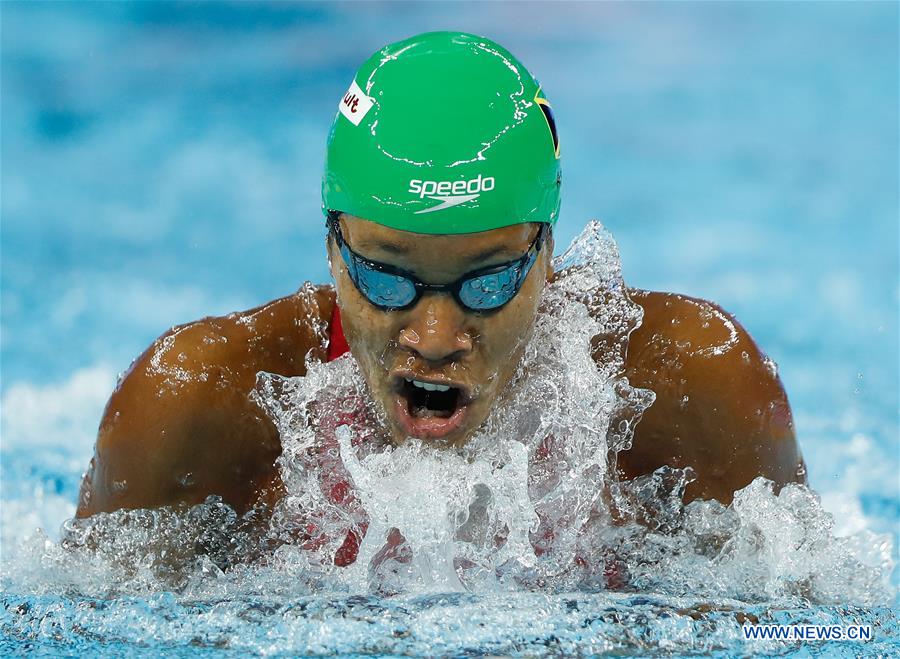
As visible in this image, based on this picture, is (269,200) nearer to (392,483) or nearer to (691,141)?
(691,141)

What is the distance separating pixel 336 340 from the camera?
2289mm

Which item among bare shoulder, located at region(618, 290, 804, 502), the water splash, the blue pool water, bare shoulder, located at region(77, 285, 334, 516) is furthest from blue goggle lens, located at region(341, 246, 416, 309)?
the blue pool water

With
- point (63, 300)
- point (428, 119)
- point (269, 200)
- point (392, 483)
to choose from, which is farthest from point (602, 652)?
point (269, 200)

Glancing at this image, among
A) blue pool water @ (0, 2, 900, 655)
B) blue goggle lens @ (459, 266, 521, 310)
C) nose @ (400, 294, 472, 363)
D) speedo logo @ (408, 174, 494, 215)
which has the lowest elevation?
nose @ (400, 294, 472, 363)

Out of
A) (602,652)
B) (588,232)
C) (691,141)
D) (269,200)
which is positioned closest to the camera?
(602,652)

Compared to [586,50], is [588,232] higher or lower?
lower

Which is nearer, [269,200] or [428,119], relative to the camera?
[428,119]

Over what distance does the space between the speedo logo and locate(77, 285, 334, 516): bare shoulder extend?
50 cm

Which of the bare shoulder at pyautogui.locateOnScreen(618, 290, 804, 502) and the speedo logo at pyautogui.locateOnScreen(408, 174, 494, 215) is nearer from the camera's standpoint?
the speedo logo at pyautogui.locateOnScreen(408, 174, 494, 215)

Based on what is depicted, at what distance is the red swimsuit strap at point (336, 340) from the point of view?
2.27 metres

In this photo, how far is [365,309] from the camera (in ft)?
6.48

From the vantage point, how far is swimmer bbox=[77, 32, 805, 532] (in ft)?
6.31

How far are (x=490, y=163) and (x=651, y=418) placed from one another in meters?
0.67

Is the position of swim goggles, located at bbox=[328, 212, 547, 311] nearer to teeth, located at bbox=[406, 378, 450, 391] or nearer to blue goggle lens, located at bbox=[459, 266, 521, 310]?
blue goggle lens, located at bbox=[459, 266, 521, 310]
